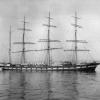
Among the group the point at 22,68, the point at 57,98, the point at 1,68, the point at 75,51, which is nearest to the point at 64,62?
the point at 75,51

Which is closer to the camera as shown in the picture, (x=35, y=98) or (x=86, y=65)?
(x=35, y=98)

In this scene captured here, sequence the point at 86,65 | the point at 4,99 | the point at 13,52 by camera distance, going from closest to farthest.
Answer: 1. the point at 4,99
2. the point at 86,65
3. the point at 13,52

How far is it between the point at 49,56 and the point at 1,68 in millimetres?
30944

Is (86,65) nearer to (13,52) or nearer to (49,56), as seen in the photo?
(49,56)

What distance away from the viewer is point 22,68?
371ft

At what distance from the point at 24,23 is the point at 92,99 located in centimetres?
9009

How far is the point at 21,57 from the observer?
373ft

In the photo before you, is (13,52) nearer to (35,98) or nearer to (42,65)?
(42,65)

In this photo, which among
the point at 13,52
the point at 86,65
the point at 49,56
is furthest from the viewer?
the point at 13,52

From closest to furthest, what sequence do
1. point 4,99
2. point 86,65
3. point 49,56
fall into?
point 4,99, point 86,65, point 49,56

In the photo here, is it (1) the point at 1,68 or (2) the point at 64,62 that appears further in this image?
(1) the point at 1,68

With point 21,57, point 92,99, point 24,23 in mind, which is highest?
point 24,23

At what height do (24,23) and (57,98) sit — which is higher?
(24,23)

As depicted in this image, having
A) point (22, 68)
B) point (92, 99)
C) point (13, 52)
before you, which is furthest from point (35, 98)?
point (13, 52)
